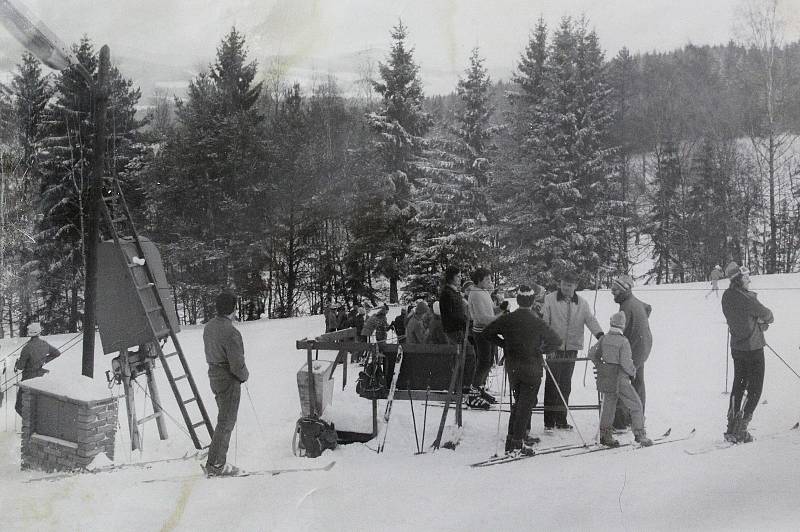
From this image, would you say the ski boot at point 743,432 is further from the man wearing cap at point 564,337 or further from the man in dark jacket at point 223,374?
the man in dark jacket at point 223,374

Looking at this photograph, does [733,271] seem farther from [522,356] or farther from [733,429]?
[522,356]

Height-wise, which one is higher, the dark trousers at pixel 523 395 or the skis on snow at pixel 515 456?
the dark trousers at pixel 523 395

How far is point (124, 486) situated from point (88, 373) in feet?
15.6

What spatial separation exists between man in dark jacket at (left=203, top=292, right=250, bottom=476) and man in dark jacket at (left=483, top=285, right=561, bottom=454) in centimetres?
233

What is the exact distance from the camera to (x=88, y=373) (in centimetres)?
888

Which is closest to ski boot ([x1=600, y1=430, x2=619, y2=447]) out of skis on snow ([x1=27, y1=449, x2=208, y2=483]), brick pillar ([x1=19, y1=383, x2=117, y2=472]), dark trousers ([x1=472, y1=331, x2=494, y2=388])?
dark trousers ([x1=472, y1=331, x2=494, y2=388])

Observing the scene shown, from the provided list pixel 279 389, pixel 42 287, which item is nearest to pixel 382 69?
pixel 42 287

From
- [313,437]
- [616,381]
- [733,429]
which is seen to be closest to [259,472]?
[313,437]

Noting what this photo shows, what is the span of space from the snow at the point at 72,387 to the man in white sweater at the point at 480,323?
3851 mm

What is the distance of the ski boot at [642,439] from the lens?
5246 millimetres

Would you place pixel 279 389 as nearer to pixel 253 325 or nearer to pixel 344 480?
pixel 344 480

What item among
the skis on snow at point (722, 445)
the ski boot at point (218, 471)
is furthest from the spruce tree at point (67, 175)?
the skis on snow at point (722, 445)

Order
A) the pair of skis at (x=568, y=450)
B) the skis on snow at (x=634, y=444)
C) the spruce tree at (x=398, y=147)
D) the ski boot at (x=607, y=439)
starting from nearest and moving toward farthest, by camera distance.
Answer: the pair of skis at (x=568, y=450), the skis on snow at (x=634, y=444), the ski boot at (x=607, y=439), the spruce tree at (x=398, y=147)

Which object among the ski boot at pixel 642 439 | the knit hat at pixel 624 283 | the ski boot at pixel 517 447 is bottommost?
the ski boot at pixel 517 447
